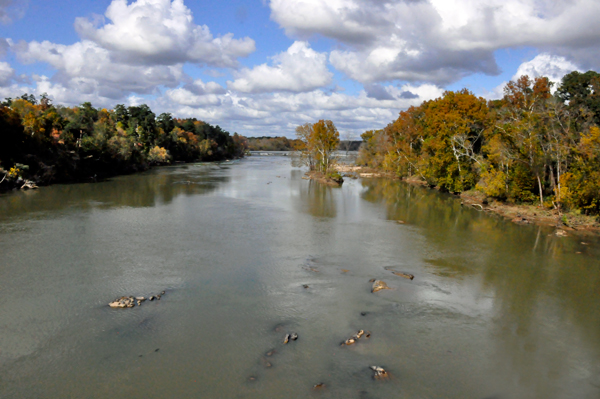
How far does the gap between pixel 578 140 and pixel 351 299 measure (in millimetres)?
26574

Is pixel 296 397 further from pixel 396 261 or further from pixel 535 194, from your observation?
pixel 535 194

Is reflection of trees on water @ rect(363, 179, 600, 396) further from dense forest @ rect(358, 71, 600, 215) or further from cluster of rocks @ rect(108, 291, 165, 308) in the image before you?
cluster of rocks @ rect(108, 291, 165, 308)

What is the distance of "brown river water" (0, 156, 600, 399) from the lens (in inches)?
431

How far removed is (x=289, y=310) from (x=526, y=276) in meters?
12.5

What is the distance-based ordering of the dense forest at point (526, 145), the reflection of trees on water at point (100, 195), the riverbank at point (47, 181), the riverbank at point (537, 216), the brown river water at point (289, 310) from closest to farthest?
the brown river water at point (289, 310)
the riverbank at point (537, 216)
the dense forest at point (526, 145)
the reflection of trees on water at point (100, 195)
the riverbank at point (47, 181)

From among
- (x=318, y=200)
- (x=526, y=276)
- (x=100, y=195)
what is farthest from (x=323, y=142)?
(x=526, y=276)

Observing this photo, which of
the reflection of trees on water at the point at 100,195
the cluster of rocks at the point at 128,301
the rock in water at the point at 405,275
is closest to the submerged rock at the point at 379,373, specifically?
the rock in water at the point at 405,275

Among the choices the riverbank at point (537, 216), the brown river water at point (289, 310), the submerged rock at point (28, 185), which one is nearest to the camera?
the brown river water at point (289, 310)

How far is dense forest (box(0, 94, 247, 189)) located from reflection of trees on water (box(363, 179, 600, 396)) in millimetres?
39025

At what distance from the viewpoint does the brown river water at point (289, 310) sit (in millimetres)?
10945

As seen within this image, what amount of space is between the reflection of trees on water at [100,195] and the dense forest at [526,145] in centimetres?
2972

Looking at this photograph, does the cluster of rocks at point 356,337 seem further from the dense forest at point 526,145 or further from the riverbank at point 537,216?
the dense forest at point 526,145

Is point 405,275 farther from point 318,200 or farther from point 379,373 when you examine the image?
point 318,200

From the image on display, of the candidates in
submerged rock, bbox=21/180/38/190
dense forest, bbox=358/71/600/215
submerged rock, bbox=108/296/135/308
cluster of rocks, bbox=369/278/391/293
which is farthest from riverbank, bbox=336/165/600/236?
submerged rock, bbox=21/180/38/190
